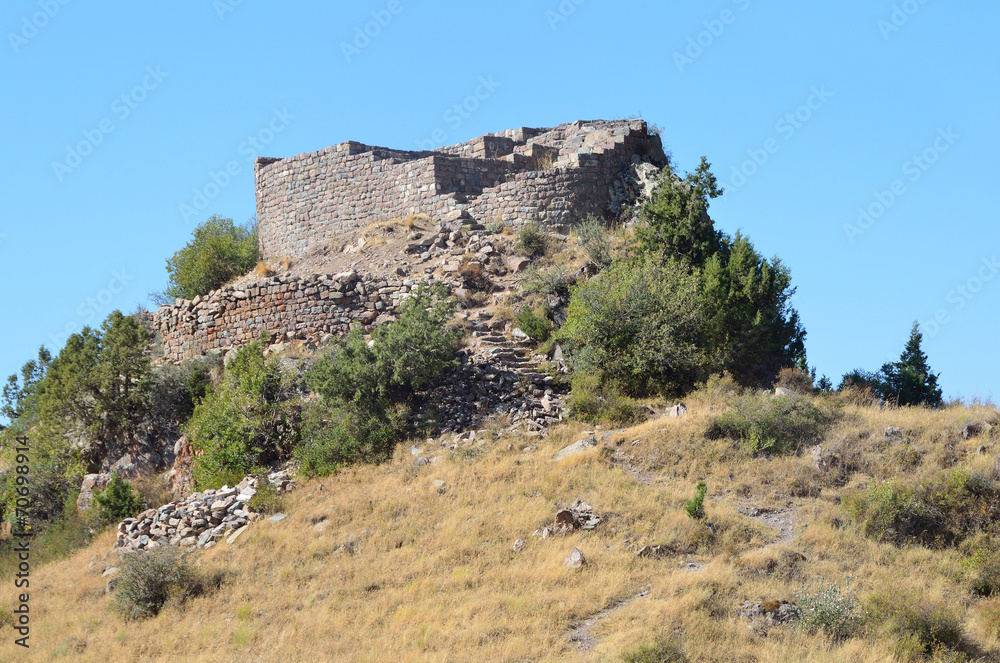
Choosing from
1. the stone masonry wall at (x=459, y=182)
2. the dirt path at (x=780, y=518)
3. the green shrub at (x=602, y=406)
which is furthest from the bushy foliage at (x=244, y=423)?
the dirt path at (x=780, y=518)

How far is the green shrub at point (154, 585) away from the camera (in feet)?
48.1

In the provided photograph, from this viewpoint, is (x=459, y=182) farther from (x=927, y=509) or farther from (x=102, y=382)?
(x=927, y=509)

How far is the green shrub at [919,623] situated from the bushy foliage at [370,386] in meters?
9.24

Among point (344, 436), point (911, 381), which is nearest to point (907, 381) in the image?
point (911, 381)

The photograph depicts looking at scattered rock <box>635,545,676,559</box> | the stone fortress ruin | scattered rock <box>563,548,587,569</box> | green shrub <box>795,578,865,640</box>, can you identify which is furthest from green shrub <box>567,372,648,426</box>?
green shrub <box>795,578,865,640</box>

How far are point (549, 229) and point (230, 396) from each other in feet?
29.6

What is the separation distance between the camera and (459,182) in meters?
26.2

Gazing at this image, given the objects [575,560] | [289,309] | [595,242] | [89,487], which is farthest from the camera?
[595,242]

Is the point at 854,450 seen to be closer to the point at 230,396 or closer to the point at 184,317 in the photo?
the point at 230,396

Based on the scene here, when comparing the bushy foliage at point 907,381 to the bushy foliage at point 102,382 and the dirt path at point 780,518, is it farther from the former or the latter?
the bushy foliage at point 102,382

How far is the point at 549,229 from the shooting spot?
24844 mm

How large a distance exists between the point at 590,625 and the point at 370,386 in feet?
25.9

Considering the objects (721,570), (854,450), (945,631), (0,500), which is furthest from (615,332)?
(0,500)

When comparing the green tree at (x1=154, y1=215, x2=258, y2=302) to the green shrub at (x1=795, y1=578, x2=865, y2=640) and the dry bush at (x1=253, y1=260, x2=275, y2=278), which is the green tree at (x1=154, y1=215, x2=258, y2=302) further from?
the green shrub at (x1=795, y1=578, x2=865, y2=640)
